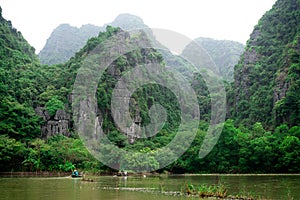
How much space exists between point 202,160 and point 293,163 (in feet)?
28.3

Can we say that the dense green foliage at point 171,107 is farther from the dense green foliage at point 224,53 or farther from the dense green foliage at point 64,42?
the dense green foliage at point 64,42

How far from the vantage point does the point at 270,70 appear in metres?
58.1

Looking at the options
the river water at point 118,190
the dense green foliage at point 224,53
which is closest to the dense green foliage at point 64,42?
the dense green foliage at point 224,53

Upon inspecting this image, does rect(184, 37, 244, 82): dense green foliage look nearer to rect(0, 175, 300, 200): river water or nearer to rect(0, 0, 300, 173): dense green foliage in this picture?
rect(0, 0, 300, 173): dense green foliage

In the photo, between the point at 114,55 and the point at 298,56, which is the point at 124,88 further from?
the point at 298,56

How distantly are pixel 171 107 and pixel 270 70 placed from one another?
16550mm

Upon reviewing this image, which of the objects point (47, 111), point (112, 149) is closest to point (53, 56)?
point (47, 111)

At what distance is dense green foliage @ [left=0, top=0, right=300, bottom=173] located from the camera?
124 feet

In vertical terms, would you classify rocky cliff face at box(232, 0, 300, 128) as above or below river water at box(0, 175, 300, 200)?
above

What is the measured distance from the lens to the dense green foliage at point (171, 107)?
37.7 metres

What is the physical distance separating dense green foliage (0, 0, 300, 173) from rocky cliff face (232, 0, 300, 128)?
0.41 ft

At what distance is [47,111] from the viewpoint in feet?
159

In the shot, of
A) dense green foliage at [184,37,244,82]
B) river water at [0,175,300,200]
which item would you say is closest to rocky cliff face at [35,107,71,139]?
river water at [0,175,300,200]

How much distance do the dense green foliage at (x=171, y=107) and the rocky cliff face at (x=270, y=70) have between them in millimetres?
126
